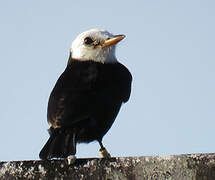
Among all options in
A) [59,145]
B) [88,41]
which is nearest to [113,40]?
[88,41]

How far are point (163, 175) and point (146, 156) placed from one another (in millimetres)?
149

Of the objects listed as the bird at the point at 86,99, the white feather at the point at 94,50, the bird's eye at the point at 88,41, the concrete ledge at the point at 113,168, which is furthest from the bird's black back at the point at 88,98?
the concrete ledge at the point at 113,168

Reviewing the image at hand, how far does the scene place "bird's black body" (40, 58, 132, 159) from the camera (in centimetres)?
434

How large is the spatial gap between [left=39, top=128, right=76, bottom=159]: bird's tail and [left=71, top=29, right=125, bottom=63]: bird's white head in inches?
52.5

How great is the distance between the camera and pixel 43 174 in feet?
8.33

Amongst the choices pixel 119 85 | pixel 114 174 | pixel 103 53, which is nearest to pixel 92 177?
pixel 114 174

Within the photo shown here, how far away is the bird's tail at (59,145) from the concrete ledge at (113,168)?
5.27 ft

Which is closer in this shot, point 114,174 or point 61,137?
point 114,174

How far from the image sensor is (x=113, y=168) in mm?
2576

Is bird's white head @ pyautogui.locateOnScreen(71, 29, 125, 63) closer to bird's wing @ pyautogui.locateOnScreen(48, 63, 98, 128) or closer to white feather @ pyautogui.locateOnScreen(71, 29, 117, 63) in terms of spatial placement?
white feather @ pyautogui.locateOnScreen(71, 29, 117, 63)

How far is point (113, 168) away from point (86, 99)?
1.97 meters

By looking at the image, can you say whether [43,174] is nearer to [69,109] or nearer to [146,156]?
[146,156]

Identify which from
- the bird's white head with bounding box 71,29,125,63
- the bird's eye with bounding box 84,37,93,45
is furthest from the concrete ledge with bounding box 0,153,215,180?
the bird's eye with bounding box 84,37,93,45

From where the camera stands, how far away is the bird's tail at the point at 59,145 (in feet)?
13.9
